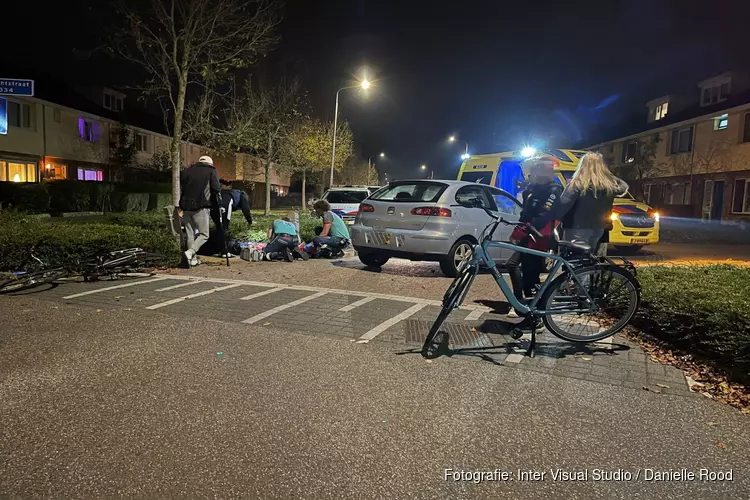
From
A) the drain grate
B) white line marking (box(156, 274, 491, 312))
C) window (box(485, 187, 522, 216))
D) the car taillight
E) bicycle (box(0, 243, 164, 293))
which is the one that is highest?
window (box(485, 187, 522, 216))

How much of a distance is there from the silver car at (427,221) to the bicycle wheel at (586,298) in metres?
2.63

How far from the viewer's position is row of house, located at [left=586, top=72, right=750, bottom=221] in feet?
83.9

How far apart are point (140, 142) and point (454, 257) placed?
3300 centimetres

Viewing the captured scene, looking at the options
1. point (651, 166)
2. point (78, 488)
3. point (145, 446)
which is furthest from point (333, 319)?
point (651, 166)

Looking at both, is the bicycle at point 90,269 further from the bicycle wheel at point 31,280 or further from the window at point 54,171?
the window at point 54,171

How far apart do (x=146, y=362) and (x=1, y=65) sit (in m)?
29.6

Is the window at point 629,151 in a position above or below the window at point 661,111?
below

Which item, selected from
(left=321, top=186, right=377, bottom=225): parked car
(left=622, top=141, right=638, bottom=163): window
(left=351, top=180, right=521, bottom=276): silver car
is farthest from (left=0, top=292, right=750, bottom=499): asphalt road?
(left=622, top=141, right=638, bottom=163): window

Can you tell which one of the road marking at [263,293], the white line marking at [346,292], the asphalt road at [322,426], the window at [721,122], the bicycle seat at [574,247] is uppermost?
the window at [721,122]

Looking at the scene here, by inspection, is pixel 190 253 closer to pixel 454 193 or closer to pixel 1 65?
pixel 454 193

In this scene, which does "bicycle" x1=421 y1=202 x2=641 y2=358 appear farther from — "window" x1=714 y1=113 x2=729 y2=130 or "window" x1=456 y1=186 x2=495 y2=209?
"window" x1=714 y1=113 x2=729 y2=130

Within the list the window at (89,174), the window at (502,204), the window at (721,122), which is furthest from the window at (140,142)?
the window at (721,122)

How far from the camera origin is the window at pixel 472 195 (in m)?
8.39

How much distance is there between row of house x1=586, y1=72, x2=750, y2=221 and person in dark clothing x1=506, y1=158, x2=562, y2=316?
79.4ft
